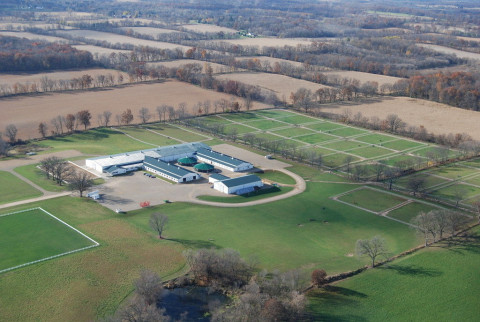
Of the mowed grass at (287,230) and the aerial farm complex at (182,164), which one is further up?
the aerial farm complex at (182,164)

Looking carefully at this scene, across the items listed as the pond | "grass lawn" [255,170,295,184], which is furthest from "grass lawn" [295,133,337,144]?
the pond

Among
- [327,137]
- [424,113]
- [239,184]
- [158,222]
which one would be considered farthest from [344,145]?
[158,222]

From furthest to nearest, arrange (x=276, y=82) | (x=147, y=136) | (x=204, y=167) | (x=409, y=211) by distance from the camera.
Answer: (x=276, y=82) < (x=147, y=136) < (x=204, y=167) < (x=409, y=211)

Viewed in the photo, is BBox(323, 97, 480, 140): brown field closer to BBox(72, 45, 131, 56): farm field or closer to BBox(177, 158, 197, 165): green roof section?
BBox(177, 158, 197, 165): green roof section

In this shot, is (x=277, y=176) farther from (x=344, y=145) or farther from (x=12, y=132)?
(x=12, y=132)

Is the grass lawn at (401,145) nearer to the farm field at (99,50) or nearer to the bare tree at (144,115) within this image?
the bare tree at (144,115)

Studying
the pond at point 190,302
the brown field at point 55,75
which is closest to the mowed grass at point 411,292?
the pond at point 190,302
